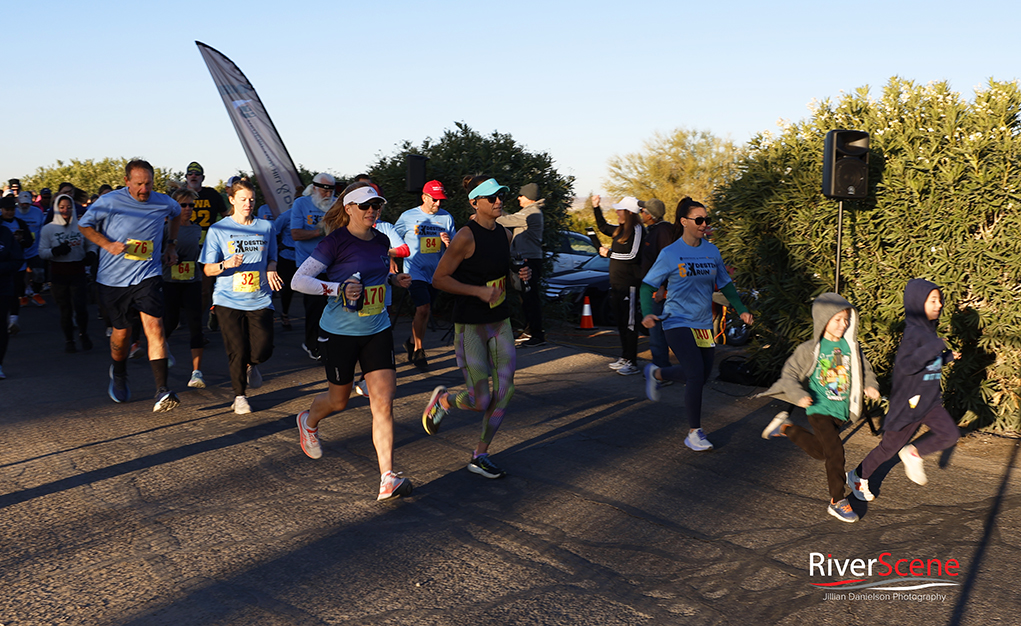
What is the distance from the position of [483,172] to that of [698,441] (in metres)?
8.04

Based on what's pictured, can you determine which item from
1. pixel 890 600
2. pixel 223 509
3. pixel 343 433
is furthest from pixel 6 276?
pixel 890 600

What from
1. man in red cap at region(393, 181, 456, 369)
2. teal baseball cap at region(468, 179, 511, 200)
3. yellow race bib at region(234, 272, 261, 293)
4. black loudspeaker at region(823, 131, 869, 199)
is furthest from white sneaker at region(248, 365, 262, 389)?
black loudspeaker at region(823, 131, 869, 199)

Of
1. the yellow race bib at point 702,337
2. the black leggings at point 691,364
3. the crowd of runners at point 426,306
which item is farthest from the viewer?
the yellow race bib at point 702,337

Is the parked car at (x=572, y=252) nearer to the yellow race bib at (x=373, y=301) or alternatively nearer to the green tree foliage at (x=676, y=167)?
the yellow race bib at (x=373, y=301)

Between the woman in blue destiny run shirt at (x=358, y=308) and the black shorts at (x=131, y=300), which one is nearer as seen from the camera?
the woman in blue destiny run shirt at (x=358, y=308)

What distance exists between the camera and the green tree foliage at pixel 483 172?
13.8 meters

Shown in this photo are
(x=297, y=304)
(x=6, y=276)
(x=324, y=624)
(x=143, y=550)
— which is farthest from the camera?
(x=297, y=304)

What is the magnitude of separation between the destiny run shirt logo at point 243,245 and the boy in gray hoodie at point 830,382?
459cm

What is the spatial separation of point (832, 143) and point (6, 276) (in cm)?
841

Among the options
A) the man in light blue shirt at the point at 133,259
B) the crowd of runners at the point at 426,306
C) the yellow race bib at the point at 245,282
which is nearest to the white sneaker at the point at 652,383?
the crowd of runners at the point at 426,306

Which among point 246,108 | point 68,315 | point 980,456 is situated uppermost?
point 246,108

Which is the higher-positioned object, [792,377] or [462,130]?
[462,130]

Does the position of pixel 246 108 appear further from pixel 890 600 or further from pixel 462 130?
pixel 890 600

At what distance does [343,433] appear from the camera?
690 centimetres
